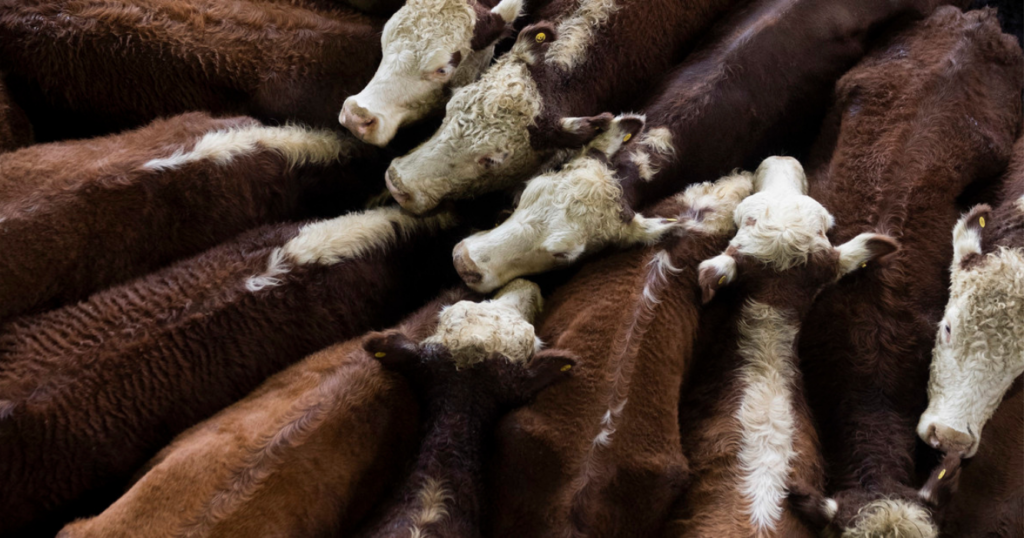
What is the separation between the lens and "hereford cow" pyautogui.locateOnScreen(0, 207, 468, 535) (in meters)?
1.96

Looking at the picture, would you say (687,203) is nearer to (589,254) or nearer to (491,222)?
(589,254)

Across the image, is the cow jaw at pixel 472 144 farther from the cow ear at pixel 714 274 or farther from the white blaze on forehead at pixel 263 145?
the cow ear at pixel 714 274

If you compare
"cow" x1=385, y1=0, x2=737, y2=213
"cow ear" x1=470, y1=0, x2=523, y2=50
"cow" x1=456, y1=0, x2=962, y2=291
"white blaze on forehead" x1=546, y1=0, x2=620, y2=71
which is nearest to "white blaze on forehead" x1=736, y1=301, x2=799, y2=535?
"cow" x1=456, y1=0, x2=962, y2=291

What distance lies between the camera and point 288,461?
189cm

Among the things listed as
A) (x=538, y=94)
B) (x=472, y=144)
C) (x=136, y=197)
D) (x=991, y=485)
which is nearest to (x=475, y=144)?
(x=472, y=144)

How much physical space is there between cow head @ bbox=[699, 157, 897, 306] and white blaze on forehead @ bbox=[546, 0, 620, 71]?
94cm

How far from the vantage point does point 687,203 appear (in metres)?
2.62

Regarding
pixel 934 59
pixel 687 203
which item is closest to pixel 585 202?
pixel 687 203

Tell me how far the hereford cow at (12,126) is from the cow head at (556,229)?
→ 173 cm

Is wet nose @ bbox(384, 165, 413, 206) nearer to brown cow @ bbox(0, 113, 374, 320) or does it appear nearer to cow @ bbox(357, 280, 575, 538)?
brown cow @ bbox(0, 113, 374, 320)

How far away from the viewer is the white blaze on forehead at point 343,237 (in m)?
2.33

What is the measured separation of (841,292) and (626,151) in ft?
3.11

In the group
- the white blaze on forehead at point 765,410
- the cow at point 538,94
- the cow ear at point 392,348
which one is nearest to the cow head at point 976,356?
the white blaze on forehead at point 765,410

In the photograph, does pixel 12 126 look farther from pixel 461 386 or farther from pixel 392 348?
pixel 461 386
